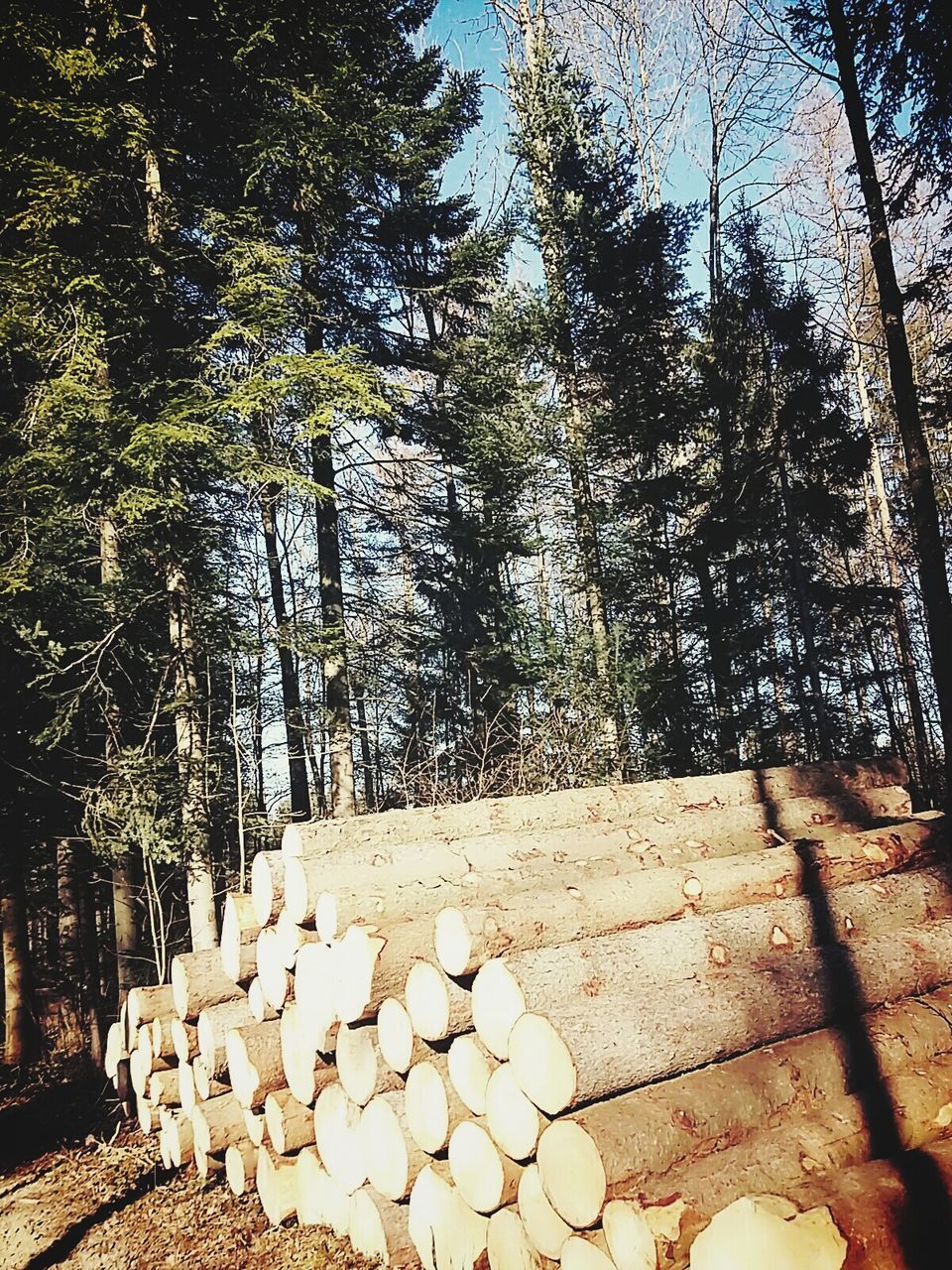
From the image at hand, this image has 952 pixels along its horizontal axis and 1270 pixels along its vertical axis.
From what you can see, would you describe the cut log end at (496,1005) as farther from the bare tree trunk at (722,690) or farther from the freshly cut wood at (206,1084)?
the bare tree trunk at (722,690)

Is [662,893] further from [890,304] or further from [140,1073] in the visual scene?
[890,304]

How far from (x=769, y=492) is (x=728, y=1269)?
588 inches

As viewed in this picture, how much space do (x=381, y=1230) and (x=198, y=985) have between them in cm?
267

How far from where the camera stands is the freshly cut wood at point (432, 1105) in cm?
394

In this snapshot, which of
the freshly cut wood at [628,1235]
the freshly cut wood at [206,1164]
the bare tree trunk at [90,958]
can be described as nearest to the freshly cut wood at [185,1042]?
the freshly cut wood at [206,1164]

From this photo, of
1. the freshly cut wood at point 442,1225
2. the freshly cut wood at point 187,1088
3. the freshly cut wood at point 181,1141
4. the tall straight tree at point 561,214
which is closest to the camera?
the freshly cut wood at point 442,1225

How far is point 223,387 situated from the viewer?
970 cm

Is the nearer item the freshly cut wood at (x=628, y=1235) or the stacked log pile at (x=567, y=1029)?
the freshly cut wood at (x=628, y=1235)

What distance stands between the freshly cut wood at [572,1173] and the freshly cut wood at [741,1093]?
0.03 m

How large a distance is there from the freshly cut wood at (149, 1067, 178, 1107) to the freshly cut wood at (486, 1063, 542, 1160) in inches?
175

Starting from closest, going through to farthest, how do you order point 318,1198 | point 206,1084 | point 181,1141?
point 318,1198 → point 206,1084 → point 181,1141

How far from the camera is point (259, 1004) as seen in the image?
5.64 metres

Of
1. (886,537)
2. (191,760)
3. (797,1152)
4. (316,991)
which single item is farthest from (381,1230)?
(886,537)

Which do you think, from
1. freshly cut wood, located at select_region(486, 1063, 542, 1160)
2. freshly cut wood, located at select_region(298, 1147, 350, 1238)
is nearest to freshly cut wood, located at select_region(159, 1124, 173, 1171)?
freshly cut wood, located at select_region(298, 1147, 350, 1238)
